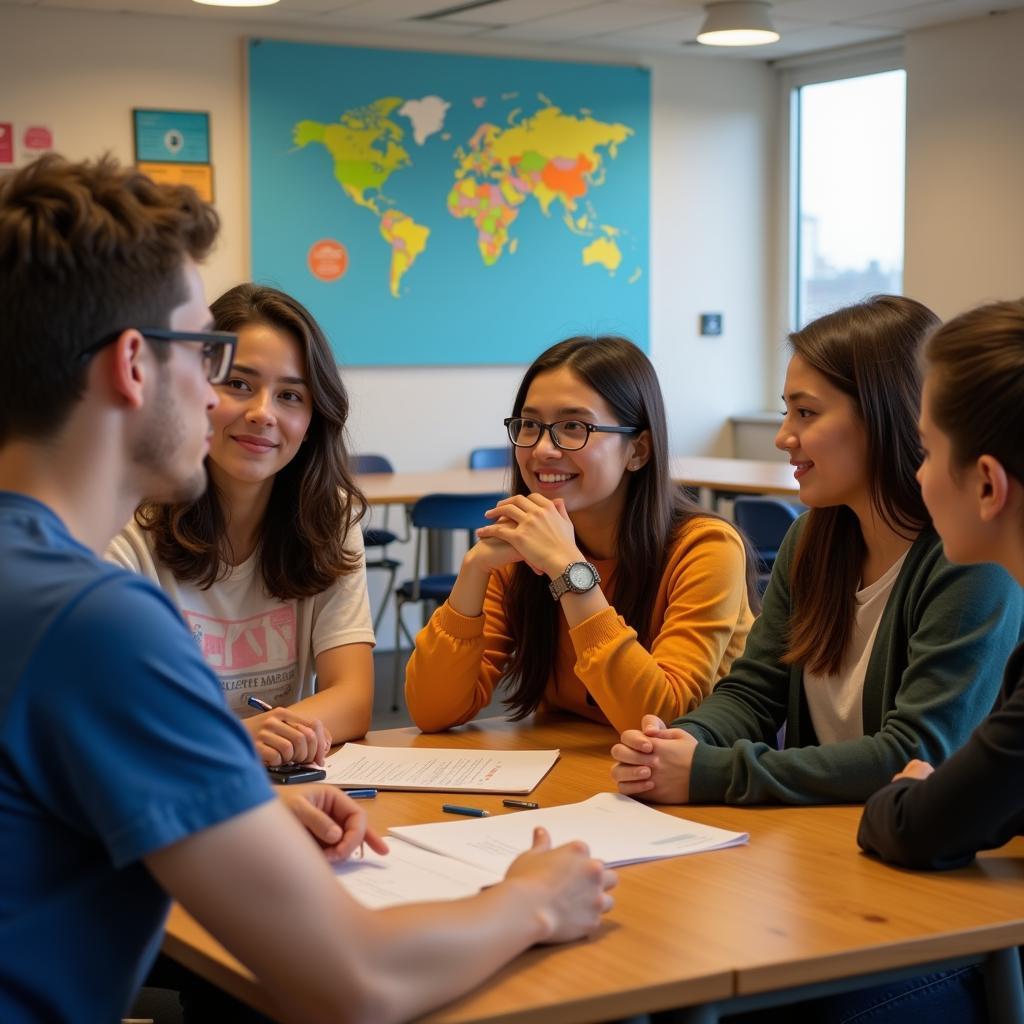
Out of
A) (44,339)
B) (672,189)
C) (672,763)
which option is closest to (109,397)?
(44,339)

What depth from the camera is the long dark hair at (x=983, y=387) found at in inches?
58.6

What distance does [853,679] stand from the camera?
204 cm

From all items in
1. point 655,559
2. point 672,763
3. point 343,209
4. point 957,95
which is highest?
point 957,95

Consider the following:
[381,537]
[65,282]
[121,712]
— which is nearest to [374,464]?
[381,537]

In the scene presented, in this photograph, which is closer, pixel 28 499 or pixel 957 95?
pixel 28 499

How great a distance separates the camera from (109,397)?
121 cm

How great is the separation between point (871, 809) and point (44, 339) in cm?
101

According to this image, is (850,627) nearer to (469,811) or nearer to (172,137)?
(469,811)

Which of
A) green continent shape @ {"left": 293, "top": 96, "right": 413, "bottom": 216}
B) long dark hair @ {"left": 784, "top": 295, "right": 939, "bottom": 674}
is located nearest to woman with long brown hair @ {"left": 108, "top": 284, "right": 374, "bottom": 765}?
long dark hair @ {"left": 784, "top": 295, "right": 939, "bottom": 674}

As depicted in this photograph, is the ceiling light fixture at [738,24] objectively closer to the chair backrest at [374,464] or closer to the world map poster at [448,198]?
the world map poster at [448,198]

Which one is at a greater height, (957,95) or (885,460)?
(957,95)

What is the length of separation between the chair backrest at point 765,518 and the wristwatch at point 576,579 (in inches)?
108

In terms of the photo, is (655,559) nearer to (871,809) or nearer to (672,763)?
(672,763)

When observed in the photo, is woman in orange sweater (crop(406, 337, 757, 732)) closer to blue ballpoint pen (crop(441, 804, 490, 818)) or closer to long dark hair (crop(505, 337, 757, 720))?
long dark hair (crop(505, 337, 757, 720))
